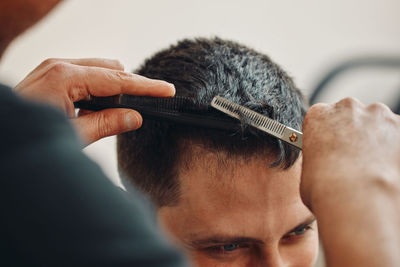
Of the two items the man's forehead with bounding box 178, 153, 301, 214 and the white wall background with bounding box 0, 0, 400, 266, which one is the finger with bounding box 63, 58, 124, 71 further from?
the white wall background with bounding box 0, 0, 400, 266

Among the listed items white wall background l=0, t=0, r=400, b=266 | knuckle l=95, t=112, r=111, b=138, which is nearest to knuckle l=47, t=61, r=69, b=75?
knuckle l=95, t=112, r=111, b=138

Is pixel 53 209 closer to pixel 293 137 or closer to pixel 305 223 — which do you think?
pixel 293 137

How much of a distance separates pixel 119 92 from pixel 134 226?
0.46m

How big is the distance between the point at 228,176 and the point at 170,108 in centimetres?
18

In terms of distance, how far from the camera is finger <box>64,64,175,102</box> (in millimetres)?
871

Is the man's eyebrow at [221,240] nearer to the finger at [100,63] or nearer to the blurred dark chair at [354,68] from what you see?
the finger at [100,63]

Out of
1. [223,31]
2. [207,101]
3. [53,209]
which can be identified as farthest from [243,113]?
[223,31]

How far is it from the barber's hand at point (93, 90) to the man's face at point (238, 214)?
18 centimetres

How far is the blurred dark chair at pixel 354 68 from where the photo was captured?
6.49 feet

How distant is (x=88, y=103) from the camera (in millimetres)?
923

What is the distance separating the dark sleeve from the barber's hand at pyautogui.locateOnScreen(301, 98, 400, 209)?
0.94ft

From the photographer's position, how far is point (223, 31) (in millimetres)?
2096

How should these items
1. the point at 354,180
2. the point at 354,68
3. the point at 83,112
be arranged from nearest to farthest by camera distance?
the point at 354,180 < the point at 83,112 < the point at 354,68

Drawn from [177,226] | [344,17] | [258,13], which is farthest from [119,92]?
[344,17]
